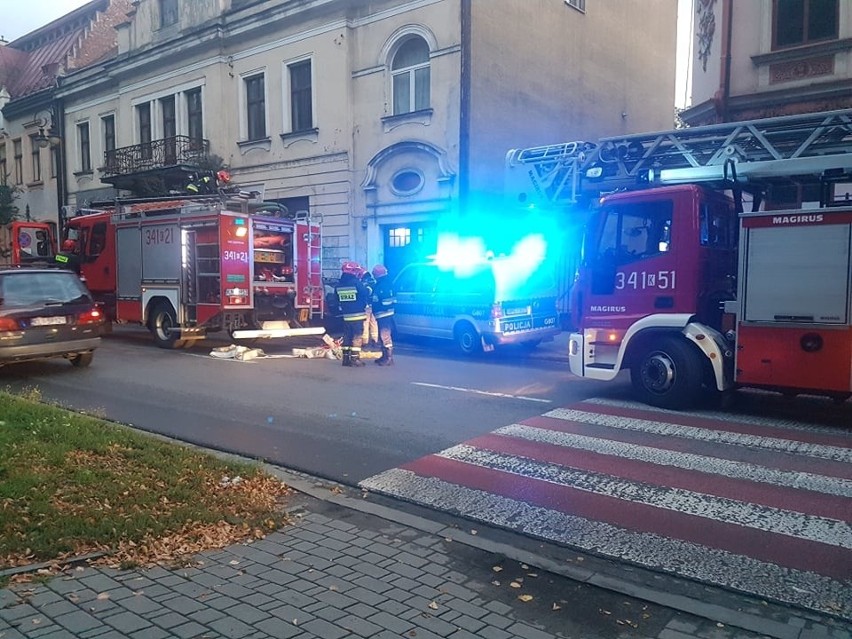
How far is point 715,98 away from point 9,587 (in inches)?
625

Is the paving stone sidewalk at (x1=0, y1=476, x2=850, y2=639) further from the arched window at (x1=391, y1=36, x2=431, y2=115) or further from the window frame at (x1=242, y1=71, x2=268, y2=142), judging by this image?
the window frame at (x1=242, y1=71, x2=268, y2=142)

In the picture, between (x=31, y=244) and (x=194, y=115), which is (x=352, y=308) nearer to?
(x=31, y=244)

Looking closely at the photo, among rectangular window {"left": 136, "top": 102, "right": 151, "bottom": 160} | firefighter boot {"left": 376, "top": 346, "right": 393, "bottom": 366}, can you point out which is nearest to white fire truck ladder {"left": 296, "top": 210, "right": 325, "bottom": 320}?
firefighter boot {"left": 376, "top": 346, "right": 393, "bottom": 366}

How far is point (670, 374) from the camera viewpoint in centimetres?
859

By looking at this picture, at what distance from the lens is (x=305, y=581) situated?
4.03 metres

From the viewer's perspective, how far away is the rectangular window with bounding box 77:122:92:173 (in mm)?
31109

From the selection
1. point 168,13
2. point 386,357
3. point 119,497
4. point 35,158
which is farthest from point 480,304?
point 35,158

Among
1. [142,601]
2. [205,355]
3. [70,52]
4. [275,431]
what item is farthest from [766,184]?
[70,52]

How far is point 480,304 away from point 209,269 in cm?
535

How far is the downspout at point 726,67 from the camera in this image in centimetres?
1568

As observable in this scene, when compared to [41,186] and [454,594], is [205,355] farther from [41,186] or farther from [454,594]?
[41,186]

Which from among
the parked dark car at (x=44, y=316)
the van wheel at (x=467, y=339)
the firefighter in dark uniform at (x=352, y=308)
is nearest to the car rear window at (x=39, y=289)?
the parked dark car at (x=44, y=316)

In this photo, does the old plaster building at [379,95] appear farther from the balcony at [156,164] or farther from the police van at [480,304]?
the police van at [480,304]

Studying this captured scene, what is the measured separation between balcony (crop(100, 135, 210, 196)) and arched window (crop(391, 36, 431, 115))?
804 cm
